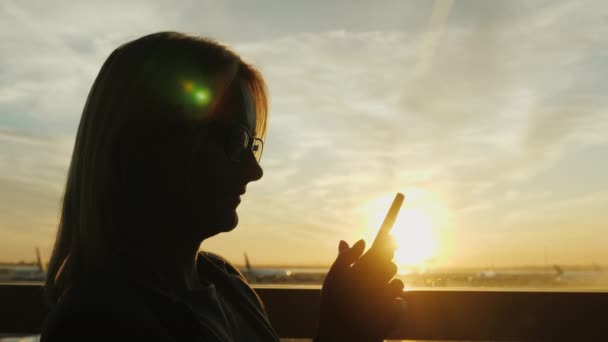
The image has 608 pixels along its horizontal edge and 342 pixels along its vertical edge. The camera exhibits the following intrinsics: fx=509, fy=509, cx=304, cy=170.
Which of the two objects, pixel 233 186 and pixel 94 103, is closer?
pixel 94 103

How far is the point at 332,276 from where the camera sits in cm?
117

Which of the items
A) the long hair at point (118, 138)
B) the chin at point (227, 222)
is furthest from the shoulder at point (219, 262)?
the long hair at point (118, 138)

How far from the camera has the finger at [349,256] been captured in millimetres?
1164

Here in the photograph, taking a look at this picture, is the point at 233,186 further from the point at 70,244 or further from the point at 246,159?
the point at 70,244

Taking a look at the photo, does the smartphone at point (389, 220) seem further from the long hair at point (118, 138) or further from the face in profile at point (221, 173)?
the long hair at point (118, 138)

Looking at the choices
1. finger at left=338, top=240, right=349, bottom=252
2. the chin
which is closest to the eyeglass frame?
the chin

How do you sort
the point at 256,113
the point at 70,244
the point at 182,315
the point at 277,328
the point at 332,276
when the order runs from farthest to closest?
the point at 277,328
the point at 256,113
the point at 332,276
the point at 70,244
the point at 182,315

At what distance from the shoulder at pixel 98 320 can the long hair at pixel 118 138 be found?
9 centimetres

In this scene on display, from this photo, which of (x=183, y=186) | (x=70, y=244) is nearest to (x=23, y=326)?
(x=70, y=244)

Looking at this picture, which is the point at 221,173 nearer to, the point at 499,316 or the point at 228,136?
the point at 228,136

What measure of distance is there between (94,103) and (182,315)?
1.49 ft

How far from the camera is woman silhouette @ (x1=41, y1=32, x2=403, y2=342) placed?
Result: 0.93 metres

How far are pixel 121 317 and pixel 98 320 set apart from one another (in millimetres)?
39

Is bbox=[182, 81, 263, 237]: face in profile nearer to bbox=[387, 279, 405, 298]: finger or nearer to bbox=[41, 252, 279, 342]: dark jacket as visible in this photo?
bbox=[41, 252, 279, 342]: dark jacket
